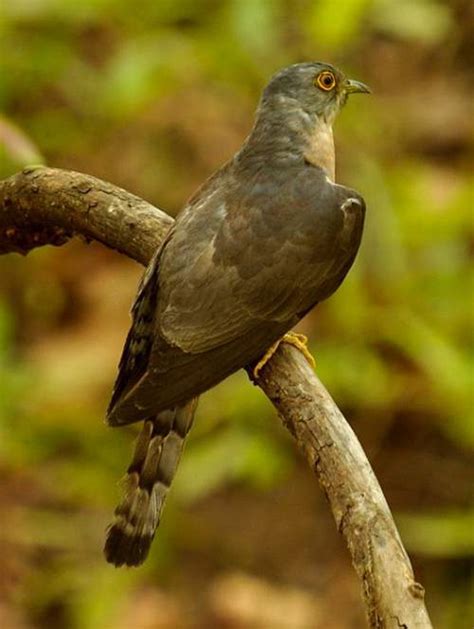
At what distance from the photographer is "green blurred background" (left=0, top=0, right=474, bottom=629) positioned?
519cm

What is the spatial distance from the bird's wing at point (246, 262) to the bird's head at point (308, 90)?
40 centimetres

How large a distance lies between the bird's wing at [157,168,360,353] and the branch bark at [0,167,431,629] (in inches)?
3.7

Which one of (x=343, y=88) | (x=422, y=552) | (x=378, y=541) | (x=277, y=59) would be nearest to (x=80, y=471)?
(x=422, y=552)

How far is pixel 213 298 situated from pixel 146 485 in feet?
1.37

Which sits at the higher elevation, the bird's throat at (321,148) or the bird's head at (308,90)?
the bird's head at (308,90)

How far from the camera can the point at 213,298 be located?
121 inches

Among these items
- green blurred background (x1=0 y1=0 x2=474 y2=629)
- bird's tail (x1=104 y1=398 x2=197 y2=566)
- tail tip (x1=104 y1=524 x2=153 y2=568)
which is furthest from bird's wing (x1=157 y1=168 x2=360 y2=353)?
green blurred background (x1=0 y1=0 x2=474 y2=629)

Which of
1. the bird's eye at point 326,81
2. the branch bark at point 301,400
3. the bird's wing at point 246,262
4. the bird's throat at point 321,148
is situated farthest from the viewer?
the bird's eye at point 326,81

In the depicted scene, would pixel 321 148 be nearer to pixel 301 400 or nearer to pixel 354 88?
pixel 354 88

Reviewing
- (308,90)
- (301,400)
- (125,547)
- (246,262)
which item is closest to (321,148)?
(308,90)

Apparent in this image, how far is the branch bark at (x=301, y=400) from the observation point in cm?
232

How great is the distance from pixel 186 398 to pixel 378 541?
68 cm

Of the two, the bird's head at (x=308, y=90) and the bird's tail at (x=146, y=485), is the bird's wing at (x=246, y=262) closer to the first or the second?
the bird's tail at (x=146, y=485)

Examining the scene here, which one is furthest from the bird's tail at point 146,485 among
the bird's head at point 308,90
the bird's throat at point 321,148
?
the bird's head at point 308,90
